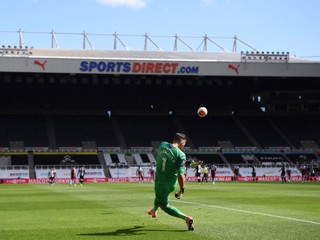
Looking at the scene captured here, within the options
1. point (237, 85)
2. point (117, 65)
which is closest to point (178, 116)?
point (237, 85)

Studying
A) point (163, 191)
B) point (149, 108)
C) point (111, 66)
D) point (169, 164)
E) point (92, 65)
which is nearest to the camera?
point (169, 164)

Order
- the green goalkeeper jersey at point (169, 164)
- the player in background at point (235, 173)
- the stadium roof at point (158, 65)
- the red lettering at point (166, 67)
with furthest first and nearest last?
1. the red lettering at point (166, 67)
2. the stadium roof at point (158, 65)
3. the player in background at point (235, 173)
4. the green goalkeeper jersey at point (169, 164)

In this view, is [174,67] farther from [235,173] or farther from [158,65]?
[235,173]

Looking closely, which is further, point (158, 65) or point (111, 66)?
point (158, 65)

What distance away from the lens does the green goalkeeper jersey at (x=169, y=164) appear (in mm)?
12742

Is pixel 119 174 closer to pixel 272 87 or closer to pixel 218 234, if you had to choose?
pixel 272 87

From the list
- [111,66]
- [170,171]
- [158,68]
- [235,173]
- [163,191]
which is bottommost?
[235,173]

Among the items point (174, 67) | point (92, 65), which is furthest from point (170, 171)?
point (174, 67)

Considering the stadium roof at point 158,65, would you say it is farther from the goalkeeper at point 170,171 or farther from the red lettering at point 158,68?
the goalkeeper at point 170,171

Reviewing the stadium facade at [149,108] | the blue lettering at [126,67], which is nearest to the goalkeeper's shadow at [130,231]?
the stadium facade at [149,108]

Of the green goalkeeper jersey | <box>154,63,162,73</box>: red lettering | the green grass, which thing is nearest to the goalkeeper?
the green goalkeeper jersey

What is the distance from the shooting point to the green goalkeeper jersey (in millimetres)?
12742

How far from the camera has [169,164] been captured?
42.0 ft

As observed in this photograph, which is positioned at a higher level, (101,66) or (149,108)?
(101,66)
